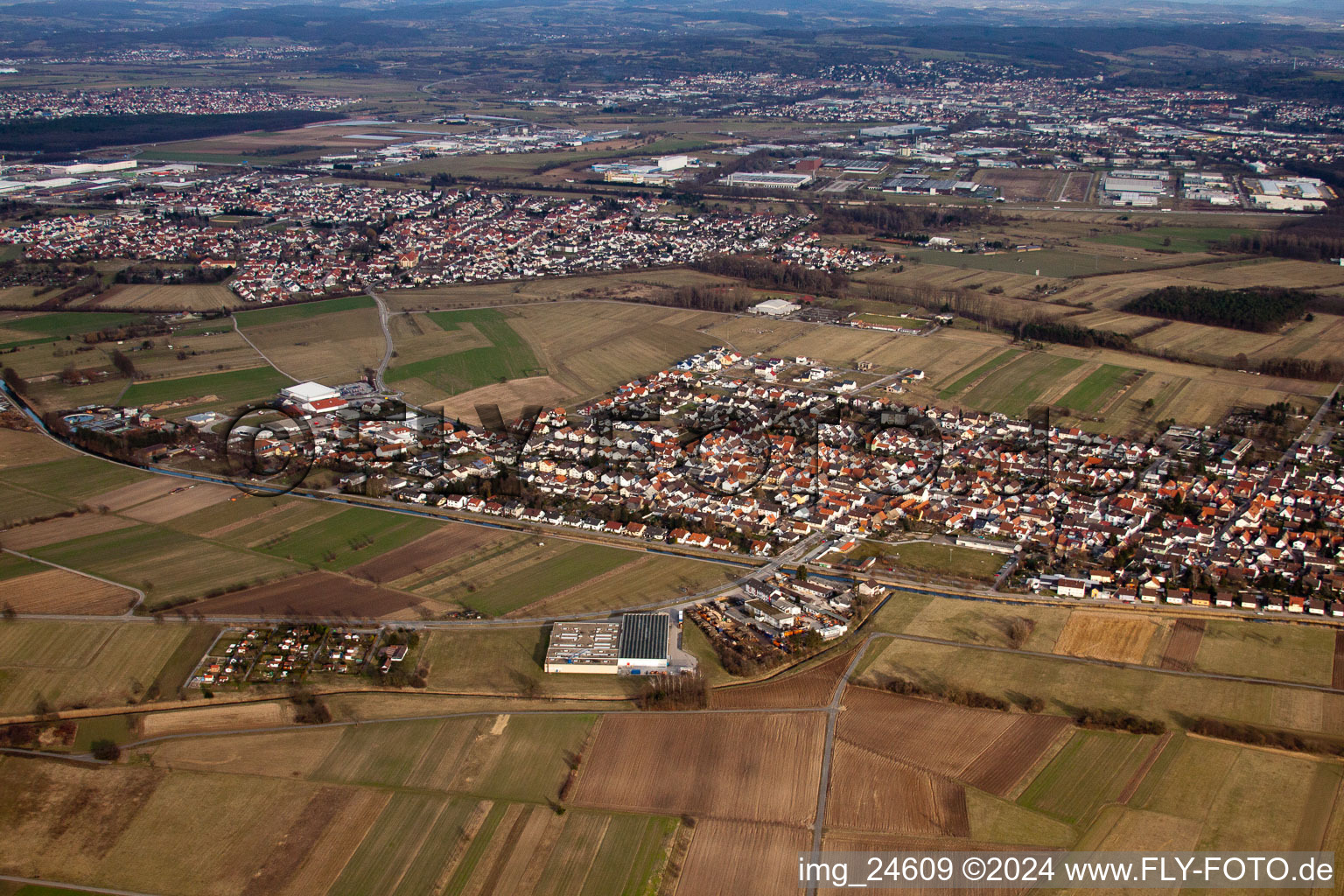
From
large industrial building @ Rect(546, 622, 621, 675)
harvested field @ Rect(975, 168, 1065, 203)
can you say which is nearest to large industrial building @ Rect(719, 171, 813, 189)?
harvested field @ Rect(975, 168, 1065, 203)

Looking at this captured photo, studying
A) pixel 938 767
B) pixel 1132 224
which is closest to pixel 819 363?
pixel 938 767

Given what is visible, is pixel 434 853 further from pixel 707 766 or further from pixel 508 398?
pixel 508 398

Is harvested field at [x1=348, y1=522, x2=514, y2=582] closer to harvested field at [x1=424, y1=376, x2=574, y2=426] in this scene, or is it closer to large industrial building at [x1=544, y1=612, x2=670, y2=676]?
large industrial building at [x1=544, y1=612, x2=670, y2=676]

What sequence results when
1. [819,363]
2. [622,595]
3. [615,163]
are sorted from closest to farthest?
1. [622,595]
2. [819,363]
3. [615,163]

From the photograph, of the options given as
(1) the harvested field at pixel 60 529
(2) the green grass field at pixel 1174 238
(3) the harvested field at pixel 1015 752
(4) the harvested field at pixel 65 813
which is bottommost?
(4) the harvested field at pixel 65 813

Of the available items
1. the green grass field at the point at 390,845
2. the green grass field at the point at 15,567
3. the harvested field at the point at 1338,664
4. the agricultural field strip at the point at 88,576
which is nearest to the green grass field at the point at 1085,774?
the harvested field at the point at 1338,664

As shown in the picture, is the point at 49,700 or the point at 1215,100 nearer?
the point at 49,700

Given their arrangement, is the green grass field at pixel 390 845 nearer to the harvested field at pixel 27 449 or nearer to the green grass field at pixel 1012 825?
the green grass field at pixel 1012 825

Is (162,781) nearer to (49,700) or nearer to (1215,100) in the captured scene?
(49,700)
